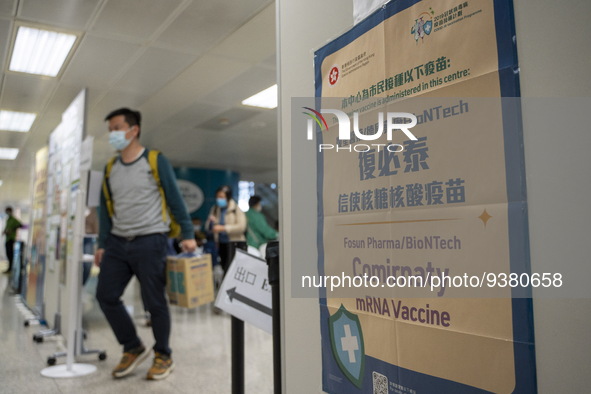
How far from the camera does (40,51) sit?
3.90 m

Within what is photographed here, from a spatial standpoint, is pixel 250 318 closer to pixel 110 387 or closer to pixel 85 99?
pixel 110 387

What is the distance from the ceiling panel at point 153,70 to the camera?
403cm

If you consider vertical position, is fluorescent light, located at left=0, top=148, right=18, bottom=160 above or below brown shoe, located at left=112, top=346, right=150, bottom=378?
above

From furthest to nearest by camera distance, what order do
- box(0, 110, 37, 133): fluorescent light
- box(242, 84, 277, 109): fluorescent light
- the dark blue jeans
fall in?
box(0, 110, 37, 133): fluorescent light
box(242, 84, 277, 109): fluorescent light
the dark blue jeans

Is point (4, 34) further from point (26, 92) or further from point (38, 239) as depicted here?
→ point (38, 239)

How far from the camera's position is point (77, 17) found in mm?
3303

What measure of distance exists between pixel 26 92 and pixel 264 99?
106 inches

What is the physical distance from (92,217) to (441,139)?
3829 millimetres

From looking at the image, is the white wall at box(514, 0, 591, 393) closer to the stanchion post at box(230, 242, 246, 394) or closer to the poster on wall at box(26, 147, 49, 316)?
the stanchion post at box(230, 242, 246, 394)
